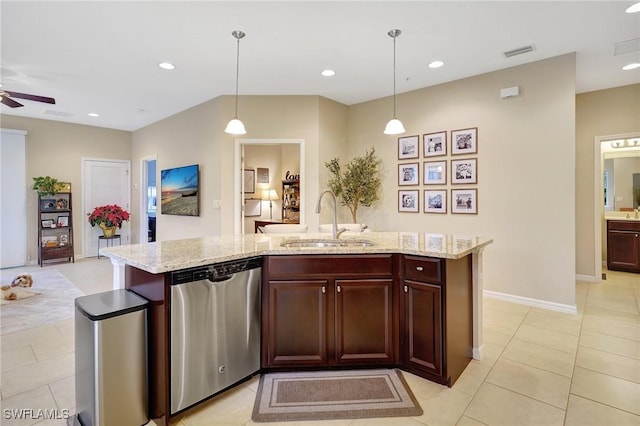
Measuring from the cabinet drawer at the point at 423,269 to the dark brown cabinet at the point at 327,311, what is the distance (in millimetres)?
128

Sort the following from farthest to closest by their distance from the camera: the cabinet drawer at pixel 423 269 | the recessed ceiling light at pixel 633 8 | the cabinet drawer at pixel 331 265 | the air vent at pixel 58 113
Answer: the air vent at pixel 58 113 → the recessed ceiling light at pixel 633 8 → the cabinet drawer at pixel 331 265 → the cabinet drawer at pixel 423 269

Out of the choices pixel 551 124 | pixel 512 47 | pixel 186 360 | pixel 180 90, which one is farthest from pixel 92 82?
pixel 551 124

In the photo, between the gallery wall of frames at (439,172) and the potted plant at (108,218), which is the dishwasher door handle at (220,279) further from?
the potted plant at (108,218)

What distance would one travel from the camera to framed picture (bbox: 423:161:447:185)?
4523mm

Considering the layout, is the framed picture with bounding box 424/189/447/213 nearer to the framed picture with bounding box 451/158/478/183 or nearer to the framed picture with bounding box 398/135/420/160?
the framed picture with bounding box 451/158/478/183

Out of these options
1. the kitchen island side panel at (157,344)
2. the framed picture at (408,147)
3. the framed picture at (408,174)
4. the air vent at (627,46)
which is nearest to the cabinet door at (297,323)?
the kitchen island side panel at (157,344)

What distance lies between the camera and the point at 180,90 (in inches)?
189

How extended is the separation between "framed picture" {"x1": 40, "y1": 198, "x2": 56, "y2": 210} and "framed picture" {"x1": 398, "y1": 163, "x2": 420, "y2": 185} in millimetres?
6611

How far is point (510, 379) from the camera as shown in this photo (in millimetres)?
2291

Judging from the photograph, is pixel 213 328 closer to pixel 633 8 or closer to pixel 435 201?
pixel 435 201

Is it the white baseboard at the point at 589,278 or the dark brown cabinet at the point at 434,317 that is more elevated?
the dark brown cabinet at the point at 434,317

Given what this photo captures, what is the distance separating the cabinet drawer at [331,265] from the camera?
224cm

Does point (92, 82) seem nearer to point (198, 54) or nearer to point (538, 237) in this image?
point (198, 54)

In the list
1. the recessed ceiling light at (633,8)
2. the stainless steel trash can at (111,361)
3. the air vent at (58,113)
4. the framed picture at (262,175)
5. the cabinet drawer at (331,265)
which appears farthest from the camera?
the framed picture at (262,175)
